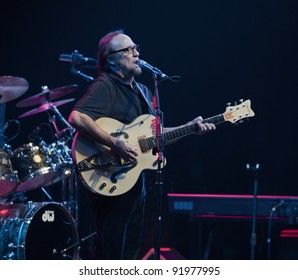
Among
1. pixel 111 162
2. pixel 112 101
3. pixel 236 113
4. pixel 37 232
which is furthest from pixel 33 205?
pixel 236 113

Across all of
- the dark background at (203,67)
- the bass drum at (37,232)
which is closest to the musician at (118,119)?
the bass drum at (37,232)

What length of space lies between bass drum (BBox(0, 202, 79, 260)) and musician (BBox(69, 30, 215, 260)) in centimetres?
126

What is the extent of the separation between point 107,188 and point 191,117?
11.1 feet

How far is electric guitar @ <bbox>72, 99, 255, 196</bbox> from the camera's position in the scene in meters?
4.10

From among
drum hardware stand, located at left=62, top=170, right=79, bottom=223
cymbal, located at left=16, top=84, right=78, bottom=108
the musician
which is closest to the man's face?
the musician

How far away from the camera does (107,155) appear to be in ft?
13.7

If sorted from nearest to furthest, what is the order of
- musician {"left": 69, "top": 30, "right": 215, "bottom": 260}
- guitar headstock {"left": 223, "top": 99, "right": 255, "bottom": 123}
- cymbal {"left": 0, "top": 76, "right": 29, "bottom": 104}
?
musician {"left": 69, "top": 30, "right": 215, "bottom": 260} → guitar headstock {"left": 223, "top": 99, "right": 255, "bottom": 123} → cymbal {"left": 0, "top": 76, "right": 29, "bottom": 104}

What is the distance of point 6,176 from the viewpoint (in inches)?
206

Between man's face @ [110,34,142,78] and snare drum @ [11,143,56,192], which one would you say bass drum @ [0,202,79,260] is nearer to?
snare drum @ [11,143,56,192]

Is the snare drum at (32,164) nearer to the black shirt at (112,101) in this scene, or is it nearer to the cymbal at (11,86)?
the cymbal at (11,86)

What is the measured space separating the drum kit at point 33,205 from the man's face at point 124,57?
1.40m

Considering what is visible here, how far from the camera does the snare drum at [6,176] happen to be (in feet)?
17.2

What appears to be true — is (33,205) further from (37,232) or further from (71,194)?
(71,194)
